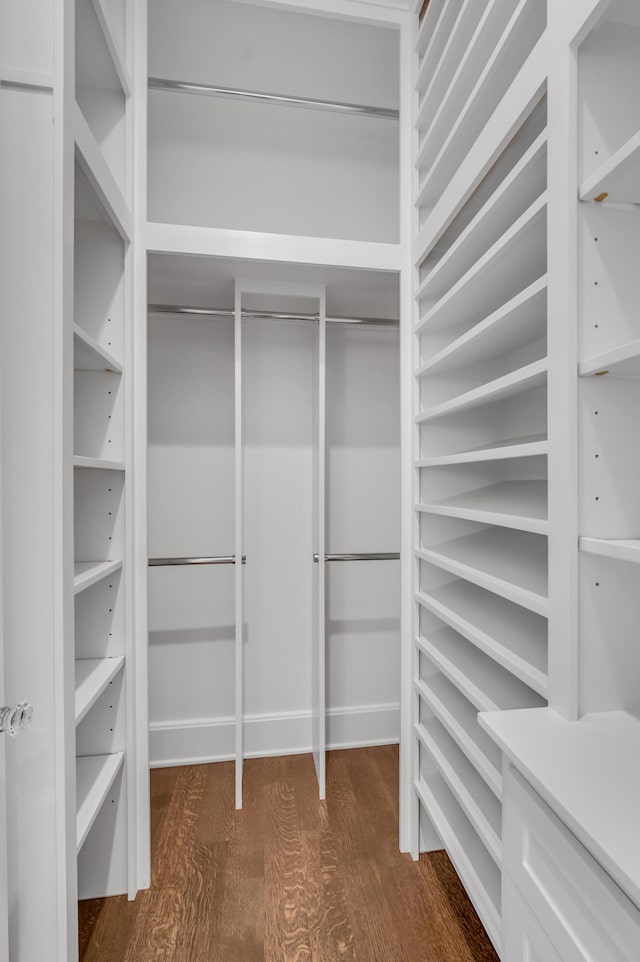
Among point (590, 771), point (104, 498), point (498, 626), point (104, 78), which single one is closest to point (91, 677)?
point (104, 498)

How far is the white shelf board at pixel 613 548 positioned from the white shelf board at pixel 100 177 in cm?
122

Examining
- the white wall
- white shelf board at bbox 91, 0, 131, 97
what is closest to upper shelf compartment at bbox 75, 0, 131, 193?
white shelf board at bbox 91, 0, 131, 97

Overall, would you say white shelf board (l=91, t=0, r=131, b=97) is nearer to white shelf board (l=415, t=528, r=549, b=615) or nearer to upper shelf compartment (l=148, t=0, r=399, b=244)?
upper shelf compartment (l=148, t=0, r=399, b=244)

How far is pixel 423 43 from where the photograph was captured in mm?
1530

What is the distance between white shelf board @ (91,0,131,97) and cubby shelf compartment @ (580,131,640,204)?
3.92 ft

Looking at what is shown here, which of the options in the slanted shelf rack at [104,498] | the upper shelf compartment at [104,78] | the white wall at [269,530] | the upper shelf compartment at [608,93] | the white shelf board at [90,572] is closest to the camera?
the upper shelf compartment at [608,93]

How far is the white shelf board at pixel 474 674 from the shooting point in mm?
1136

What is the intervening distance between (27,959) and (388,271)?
1886 millimetres

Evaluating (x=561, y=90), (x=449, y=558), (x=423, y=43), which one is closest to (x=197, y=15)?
(x=423, y=43)

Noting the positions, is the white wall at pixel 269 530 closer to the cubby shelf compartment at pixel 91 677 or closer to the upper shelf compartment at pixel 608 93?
the cubby shelf compartment at pixel 91 677

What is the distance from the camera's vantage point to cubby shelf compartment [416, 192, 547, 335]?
3.15ft

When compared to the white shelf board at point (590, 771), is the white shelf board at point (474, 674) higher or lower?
lower

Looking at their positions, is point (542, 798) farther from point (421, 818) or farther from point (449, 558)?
point (421, 818)

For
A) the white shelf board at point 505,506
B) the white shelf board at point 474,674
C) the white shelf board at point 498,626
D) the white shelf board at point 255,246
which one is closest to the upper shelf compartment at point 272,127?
the white shelf board at point 255,246
